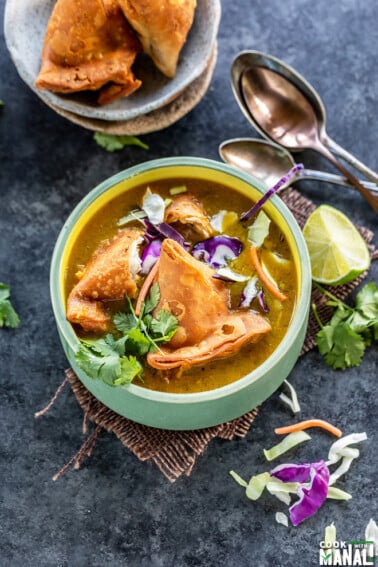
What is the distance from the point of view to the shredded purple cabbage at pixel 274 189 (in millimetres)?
3443

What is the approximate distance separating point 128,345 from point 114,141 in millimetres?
Result: 1166

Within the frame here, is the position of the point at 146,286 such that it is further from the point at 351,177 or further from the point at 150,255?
the point at 351,177

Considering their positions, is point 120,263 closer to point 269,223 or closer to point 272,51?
point 269,223

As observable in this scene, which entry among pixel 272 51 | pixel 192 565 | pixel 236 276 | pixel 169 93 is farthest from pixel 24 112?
pixel 192 565

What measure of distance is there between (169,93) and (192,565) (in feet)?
6.14

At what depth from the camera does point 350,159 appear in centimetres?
386

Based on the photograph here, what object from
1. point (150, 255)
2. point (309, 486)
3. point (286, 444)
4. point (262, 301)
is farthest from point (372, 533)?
point (150, 255)

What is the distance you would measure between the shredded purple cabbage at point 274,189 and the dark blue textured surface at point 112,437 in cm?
21

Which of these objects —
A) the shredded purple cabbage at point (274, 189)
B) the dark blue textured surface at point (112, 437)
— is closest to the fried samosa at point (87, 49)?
the dark blue textured surface at point (112, 437)

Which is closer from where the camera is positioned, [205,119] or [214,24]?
[214,24]

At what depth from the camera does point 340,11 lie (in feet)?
14.0

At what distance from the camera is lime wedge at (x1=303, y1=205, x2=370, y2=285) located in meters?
3.58

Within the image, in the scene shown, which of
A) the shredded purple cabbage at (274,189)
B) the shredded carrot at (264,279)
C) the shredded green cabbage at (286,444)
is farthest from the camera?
the shredded green cabbage at (286,444)

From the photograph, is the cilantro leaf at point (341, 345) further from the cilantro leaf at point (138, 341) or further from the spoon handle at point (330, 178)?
the cilantro leaf at point (138, 341)
